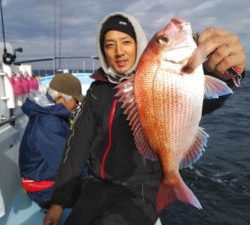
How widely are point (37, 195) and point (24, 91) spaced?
1.88m

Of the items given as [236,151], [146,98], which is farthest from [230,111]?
[146,98]

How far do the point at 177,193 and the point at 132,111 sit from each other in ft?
1.97

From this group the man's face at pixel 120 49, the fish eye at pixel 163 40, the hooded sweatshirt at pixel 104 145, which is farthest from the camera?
the hooded sweatshirt at pixel 104 145

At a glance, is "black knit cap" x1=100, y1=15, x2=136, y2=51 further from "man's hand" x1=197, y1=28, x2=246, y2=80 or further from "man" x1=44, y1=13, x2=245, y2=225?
"man's hand" x1=197, y1=28, x2=246, y2=80

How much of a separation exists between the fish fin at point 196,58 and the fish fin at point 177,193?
2.30ft

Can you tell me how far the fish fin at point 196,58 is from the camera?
6.79 feet

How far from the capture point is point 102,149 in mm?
3801

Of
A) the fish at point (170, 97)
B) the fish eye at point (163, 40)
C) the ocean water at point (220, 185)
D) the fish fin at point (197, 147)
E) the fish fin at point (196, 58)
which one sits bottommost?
the ocean water at point (220, 185)

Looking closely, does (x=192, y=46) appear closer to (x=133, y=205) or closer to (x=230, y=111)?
(x=133, y=205)

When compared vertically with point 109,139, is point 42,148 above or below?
below

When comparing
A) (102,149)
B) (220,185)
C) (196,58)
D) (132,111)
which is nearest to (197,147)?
(132,111)

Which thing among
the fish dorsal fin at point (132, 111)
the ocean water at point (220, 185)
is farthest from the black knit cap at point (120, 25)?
the ocean water at point (220, 185)

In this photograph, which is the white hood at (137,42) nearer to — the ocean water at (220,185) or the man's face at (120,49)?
the man's face at (120,49)

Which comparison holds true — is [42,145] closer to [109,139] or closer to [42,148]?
[42,148]
